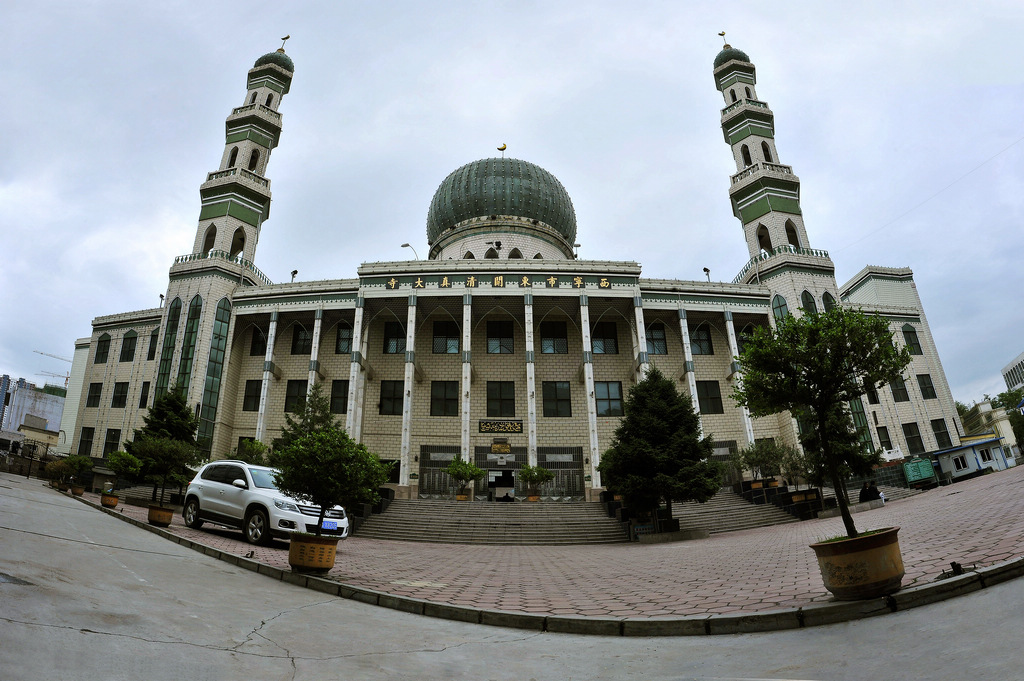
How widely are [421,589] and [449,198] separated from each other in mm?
33462

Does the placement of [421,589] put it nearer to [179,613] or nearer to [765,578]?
[179,613]

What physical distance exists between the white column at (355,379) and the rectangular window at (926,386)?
33.8m

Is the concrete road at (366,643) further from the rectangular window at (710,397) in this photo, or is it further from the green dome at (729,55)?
the green dome at (729,55)

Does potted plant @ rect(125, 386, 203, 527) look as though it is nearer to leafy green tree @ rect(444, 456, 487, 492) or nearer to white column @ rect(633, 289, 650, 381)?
leafy green tree @ rect(444, 456, 487, 492)

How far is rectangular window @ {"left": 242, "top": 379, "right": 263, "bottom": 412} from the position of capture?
32938mm

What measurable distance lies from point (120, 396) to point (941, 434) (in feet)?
164

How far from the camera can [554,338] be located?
33719 millimetres

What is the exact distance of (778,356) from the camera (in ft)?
26.6

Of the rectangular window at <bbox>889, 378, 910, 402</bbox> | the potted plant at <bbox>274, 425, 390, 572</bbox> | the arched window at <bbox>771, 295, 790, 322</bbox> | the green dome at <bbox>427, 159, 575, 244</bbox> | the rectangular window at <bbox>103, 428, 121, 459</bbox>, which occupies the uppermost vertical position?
the green dome at <bbox>427, 159, 575, 244</bbox>

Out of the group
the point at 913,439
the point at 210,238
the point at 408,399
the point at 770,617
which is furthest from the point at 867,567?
the point at 210,238

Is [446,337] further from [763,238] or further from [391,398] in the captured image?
[763,238]

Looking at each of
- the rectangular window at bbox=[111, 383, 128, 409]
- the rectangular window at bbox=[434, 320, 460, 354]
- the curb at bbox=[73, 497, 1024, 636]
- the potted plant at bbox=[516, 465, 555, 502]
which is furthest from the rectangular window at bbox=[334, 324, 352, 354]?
the curb at bbox=[73, 497, 1024, 636]

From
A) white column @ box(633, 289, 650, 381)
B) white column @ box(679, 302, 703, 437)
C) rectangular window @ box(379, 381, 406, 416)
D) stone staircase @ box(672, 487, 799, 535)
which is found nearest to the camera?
stone staircase @ box(672, 487, 799, 535)

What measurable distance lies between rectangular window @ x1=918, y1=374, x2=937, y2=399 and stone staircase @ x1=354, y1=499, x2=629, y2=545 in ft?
82.0
